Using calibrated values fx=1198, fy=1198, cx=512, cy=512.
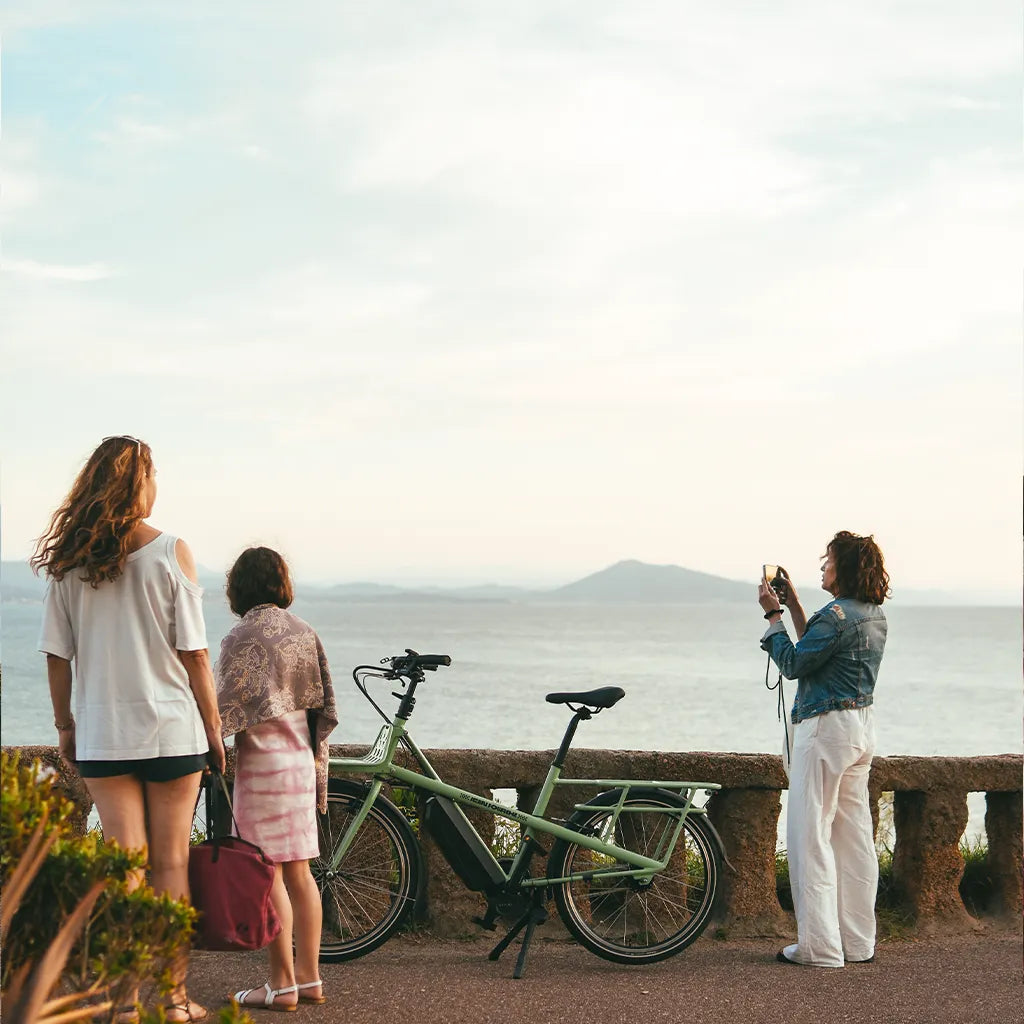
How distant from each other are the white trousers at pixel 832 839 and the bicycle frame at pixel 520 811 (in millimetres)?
508

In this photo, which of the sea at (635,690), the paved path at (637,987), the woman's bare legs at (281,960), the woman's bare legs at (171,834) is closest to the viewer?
the woman's bare legs at (171,834)

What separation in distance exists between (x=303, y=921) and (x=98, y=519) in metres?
1.94

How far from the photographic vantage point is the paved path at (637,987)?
16.4 feet

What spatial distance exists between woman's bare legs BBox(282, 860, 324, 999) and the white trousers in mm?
2333

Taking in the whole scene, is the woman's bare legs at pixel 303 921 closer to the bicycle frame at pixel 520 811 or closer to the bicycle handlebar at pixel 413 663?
the bicycle frame at pixel 520 811

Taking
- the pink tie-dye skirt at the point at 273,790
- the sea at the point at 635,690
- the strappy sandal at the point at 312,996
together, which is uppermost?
the pink tie-dye skirt at the point at 273,790

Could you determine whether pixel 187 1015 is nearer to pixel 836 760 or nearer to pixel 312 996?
pixel 312 996

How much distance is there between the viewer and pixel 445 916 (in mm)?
6008

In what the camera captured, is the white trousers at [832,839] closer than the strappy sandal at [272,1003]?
No

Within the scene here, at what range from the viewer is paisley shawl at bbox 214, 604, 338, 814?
195 inches

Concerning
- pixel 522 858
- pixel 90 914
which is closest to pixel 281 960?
pixel 522 858

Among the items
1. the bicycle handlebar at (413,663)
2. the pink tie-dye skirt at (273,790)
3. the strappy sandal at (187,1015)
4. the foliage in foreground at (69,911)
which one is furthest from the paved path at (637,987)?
Result: the foliage in foreground at (69,911)

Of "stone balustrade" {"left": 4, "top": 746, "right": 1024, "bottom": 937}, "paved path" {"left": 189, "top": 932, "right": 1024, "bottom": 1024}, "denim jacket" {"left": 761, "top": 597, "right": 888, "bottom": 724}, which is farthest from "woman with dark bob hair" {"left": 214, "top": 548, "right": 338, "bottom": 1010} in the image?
"denim jacket" {"left": 761, "top": 597, "right": 888, "bottom": 724}

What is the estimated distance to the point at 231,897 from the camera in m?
4.49
